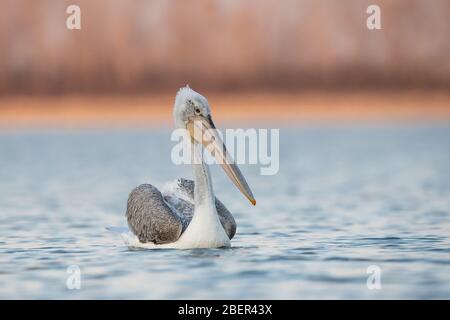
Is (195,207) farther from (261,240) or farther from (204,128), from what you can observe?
(261,240)

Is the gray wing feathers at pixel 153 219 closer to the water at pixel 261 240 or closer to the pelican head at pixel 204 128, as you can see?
the water at pixel 261 240

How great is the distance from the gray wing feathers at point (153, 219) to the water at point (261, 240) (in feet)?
0.57

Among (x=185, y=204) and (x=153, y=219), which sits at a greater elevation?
(x=185, y=204)

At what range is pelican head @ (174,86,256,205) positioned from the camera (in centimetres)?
941

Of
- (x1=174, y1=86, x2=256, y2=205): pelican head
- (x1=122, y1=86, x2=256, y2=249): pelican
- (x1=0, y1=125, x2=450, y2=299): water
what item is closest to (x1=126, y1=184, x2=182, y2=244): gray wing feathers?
(x1=122, y1=86, x2=256, y2=249): pelican

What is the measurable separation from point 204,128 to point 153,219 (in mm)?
952

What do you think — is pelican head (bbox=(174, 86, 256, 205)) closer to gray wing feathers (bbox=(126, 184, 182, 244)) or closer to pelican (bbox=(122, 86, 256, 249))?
pelican (bbox=(122, 86, 256, 249))

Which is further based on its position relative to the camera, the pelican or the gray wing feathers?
the gray wing feathers

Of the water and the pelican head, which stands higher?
the pelican head

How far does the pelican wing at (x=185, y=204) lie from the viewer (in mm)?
9828

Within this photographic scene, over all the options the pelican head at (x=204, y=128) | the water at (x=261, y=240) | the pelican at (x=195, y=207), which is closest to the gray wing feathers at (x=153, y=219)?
the pelican at (x=195, y=207)

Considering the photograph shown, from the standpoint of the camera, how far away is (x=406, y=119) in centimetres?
5750

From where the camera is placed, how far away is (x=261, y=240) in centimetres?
1044

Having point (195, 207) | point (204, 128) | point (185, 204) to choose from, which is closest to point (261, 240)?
point (185, 204)
